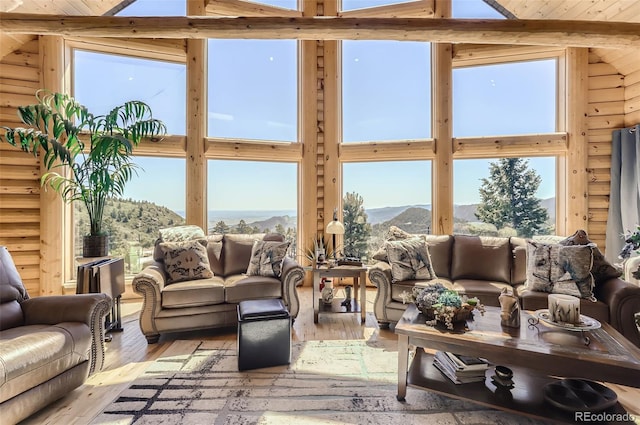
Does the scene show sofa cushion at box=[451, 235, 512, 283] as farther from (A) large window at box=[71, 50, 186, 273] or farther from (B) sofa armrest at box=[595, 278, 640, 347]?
(A) large window at box=[71, 50, 186, 273]

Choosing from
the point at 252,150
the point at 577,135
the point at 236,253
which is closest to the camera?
the point at 236,253

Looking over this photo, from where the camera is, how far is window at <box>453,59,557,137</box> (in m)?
4.69

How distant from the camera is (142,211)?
4.63m

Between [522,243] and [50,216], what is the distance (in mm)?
5984

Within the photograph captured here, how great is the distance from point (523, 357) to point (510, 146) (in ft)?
12.5

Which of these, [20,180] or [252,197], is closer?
[20,180]

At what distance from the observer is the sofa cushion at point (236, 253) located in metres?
3.79

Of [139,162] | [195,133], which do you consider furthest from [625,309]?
[139,162]

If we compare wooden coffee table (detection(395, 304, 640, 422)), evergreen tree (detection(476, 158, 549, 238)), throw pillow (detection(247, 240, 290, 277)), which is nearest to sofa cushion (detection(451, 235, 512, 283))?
wooden coffee table (detection(395, 304, 640, 422))

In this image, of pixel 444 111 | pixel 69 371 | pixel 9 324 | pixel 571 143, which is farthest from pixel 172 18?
pixel 571 143

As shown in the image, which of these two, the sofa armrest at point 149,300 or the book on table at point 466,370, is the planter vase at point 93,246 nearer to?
the sofa armrest at point 149,300

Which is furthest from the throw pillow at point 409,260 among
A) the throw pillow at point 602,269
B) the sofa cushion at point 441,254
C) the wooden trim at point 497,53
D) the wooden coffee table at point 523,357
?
the wooden trim at point 497,53

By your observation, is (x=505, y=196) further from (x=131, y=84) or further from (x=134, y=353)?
(x=131, y=84)

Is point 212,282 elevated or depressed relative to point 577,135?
depressed
